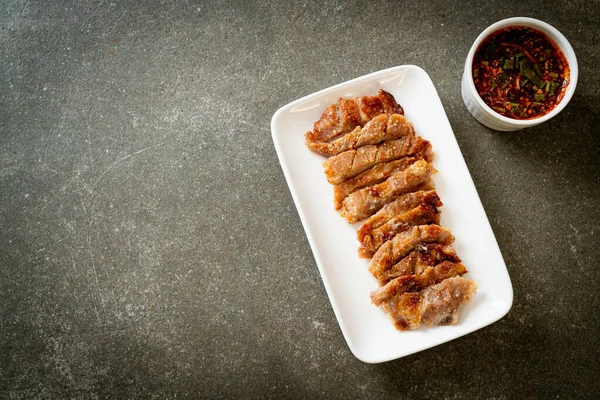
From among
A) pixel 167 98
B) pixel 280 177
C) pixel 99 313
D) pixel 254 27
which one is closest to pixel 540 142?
pixel 280 177

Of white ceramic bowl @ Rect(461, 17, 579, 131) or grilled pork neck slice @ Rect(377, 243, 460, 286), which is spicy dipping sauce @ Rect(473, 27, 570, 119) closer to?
white ceramic bowl @ Rect(461, 17, 579, 131)

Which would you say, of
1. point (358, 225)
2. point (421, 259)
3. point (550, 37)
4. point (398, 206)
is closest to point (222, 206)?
point (358, 225)

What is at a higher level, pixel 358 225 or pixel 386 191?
pixel 386 191

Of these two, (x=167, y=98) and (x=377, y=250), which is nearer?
(x=377, y=250)

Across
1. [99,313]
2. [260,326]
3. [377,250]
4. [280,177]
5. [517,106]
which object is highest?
[517,106]

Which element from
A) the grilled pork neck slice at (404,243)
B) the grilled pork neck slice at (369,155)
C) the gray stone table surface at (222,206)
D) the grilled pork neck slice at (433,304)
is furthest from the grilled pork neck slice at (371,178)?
the grilled pork neck slice at (433,304)

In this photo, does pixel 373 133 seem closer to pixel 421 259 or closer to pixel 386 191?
pixel 386 191

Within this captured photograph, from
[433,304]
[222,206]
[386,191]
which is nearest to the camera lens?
[433,304]

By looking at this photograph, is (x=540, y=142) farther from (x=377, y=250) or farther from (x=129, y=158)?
(x=129, y=158)
